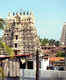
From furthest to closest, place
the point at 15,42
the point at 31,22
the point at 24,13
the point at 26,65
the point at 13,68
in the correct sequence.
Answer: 1. the point at 24,13
2. the point at 31,22
3. the point at 15,42
4. the point at 26,65
5. the point at 13,68

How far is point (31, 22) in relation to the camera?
4400 cm

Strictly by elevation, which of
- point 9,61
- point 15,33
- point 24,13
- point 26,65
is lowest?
point 26,65

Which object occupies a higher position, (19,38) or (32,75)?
(19,38)

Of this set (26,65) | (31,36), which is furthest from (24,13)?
(26,65)

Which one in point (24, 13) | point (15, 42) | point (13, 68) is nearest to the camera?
point (13, 68)

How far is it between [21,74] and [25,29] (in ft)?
83.1

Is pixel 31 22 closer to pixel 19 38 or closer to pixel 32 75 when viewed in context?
pixel 19 38

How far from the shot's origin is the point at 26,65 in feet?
105

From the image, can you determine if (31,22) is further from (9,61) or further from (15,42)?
(9,61)

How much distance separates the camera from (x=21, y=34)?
42.4 m

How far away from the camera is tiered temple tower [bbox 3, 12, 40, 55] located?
41.1 meters

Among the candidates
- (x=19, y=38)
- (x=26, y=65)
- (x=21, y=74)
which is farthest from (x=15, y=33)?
(x=21, y=74)

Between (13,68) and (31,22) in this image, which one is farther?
(31,22)

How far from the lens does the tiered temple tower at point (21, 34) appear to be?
1617 inches
